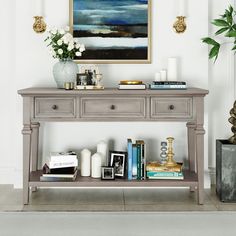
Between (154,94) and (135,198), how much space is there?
797 mm

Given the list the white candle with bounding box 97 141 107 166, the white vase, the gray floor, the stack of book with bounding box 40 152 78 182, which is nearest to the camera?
the gray floor

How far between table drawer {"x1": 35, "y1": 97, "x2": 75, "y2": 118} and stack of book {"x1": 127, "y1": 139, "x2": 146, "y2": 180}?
50cm

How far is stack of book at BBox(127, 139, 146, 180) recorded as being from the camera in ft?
9.59

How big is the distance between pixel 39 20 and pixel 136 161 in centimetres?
133

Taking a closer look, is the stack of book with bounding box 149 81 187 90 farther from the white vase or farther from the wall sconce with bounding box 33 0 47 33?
the wall sconce with bounding box 33 0 47 33

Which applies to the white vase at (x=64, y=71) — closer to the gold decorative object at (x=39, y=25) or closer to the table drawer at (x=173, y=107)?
the gold decorative object at (x=39, y=25)

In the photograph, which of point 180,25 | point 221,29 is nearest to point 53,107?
point 180,25

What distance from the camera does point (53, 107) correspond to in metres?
2.83

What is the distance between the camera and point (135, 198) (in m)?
3.05

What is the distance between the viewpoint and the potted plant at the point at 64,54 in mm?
2965

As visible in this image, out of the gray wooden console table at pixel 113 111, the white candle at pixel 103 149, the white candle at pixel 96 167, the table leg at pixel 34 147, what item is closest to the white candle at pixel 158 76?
the gray wooden console table at pixel 113 111

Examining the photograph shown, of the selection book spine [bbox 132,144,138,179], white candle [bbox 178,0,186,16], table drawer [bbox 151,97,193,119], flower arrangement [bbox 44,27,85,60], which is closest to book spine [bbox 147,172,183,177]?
book spine [bbox 132,144,138,179]

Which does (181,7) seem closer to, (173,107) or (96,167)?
(173,107)
